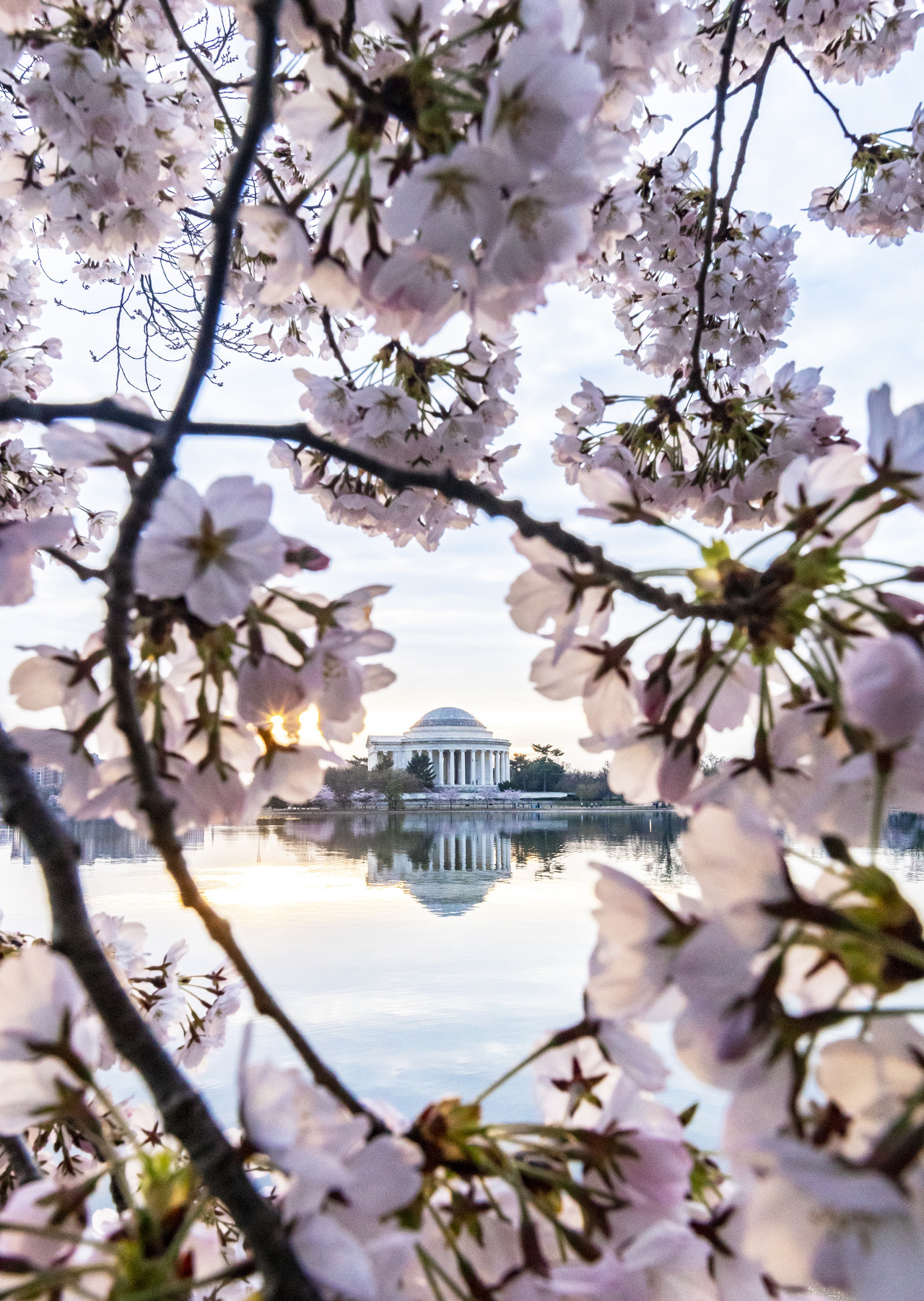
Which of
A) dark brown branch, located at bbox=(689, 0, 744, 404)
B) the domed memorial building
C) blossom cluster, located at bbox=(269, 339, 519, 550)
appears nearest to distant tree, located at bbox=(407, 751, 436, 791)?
the domed memorial building

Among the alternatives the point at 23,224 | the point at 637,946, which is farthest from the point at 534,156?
the point at 23,224

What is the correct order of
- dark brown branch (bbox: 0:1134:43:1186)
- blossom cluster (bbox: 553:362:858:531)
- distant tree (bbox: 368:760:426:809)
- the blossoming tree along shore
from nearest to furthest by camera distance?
the blossoming tree along shore → dark brown branch (bbox: 0:1134:43:1186) → blossom cluster (bbox: 553:362:858:531) → distant tree (bbox: 368:760:426:809)

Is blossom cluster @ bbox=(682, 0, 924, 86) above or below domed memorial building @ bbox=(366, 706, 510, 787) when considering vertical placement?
above

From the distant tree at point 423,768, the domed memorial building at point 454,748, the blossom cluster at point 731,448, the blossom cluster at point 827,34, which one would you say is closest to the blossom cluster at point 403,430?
the blossom cluster at point 731,448

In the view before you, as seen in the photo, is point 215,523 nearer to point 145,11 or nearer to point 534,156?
point 534,156

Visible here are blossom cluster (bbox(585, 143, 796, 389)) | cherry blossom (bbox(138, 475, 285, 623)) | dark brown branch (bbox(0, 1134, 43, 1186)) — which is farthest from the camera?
blossom cluster (bbox(585, 143, 796, 389))

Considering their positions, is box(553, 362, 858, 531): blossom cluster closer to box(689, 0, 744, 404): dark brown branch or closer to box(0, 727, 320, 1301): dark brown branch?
box(689, 0, 744, 404): dark brown branch
